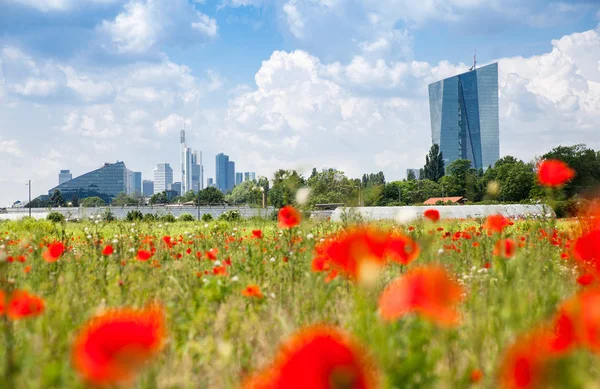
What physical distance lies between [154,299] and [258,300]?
0.90 meters

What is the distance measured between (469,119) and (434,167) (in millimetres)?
75767

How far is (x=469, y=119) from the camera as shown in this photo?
545ft

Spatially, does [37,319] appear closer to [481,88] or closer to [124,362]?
[124,362]

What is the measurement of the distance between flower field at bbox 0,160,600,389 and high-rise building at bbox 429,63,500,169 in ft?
551

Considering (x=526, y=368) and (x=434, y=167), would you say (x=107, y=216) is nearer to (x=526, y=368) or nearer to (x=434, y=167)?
(x=526, y=368)

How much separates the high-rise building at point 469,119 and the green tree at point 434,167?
71222mm

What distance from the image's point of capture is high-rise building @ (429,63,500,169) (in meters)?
166

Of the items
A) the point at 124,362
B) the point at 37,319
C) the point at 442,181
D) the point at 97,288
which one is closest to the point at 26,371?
the point at 37,319

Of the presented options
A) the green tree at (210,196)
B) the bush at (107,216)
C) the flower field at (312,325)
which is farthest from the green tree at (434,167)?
the flower field at (312,325)

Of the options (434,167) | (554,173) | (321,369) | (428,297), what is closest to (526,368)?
(428,297)

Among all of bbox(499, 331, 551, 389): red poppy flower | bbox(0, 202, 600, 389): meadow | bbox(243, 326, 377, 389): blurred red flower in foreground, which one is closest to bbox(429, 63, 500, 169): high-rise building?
bbox(0, 202, 600, 389): meadow

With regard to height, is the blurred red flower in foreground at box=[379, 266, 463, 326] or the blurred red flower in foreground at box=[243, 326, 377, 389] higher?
the blurred red flower in foreground at box=[379, 266, 463, 326]

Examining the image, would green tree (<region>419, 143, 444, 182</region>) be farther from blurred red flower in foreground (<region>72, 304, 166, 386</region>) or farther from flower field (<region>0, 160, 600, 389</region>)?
blurred red flower in foreground (<region>72, 304, 166, 386</region>)

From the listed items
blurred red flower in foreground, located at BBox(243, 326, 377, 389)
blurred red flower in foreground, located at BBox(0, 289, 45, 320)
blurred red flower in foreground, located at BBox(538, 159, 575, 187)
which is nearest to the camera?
blurred red flower in foreground, located at BBox(243, 326, 377, 389)
